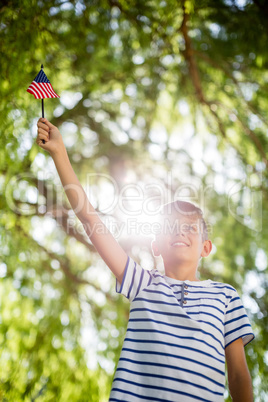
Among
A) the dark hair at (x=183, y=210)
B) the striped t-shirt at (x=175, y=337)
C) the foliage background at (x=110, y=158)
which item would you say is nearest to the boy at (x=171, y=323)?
the striped t-shirt at (x=175, y=337)

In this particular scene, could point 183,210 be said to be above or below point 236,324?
above

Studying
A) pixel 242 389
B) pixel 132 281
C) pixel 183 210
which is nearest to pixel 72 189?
pixel 132 281

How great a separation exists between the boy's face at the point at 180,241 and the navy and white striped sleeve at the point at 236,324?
0.82 ft

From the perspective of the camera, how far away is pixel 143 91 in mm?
4062

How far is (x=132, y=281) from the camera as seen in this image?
152cm

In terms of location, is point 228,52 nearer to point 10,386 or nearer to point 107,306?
point 107,306

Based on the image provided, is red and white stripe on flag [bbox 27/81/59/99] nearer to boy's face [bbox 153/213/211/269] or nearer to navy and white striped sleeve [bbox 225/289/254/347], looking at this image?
boy's face [bbox 153/213/211/269]

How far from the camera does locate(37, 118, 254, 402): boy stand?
1311 mm

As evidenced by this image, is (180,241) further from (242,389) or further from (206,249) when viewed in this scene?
(242,389)

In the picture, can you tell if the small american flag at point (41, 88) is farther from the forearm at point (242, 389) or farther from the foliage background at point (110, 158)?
the forearm at point (242, 389)

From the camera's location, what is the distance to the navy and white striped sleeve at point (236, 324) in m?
1.47

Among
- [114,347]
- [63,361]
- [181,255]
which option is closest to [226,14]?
[181,255]

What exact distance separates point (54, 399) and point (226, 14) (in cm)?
334

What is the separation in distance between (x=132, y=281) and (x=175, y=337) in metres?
0.28
